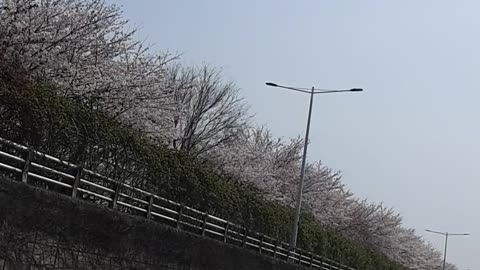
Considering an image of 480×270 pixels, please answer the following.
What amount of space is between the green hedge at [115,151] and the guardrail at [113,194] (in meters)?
0.82

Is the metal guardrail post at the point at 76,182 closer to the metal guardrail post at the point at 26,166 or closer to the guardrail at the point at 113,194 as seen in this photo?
the guardrail at the point at 113,194

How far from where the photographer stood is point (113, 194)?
21891 millimetres

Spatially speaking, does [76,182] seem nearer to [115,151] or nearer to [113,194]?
[113,194]

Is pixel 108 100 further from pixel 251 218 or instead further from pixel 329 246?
pixel 329 246

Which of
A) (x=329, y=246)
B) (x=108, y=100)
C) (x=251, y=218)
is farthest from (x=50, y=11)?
(x=329, y=246)

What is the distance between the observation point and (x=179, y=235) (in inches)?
942

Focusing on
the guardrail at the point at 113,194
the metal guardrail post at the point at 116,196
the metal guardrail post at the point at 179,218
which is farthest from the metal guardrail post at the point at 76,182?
the metal guardrail post at the point at 179,218

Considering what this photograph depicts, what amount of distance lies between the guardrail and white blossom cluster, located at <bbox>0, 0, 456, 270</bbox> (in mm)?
2651

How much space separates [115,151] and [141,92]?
4.38 meters

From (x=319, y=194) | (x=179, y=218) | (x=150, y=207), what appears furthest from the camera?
(x=319, y=194)

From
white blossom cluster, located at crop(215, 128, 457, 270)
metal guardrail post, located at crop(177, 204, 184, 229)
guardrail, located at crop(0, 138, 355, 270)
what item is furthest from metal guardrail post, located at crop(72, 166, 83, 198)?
white blossom cluster, located at crop(215, 128, 457, 270)

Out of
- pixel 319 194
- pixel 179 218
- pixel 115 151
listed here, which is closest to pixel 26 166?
pixel 115 151

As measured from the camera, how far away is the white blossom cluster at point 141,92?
74.8ft

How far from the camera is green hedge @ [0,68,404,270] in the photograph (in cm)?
1934
